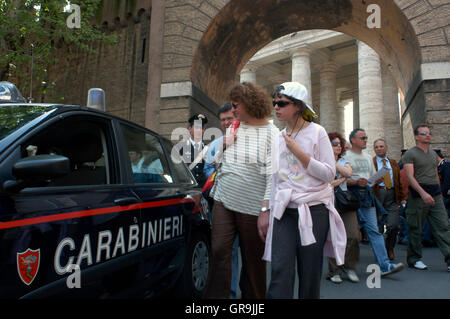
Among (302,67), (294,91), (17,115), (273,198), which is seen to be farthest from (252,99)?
(302,67)

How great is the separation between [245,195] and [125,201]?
90cm

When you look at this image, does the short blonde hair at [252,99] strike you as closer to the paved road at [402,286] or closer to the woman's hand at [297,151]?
the woman's hand at [297,151]

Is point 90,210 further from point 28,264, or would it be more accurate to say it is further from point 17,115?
point 17,115

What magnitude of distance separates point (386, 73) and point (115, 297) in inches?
1003

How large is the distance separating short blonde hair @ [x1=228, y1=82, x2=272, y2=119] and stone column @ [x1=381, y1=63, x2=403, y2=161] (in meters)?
20.5

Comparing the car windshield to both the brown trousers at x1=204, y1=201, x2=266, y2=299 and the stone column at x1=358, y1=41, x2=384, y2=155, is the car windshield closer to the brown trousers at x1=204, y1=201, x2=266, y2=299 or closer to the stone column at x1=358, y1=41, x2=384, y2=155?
the brown trousers at x1=204, y1=201, x2=266, y2=299

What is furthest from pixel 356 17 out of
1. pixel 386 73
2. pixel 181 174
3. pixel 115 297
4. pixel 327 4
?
pixel 386 73

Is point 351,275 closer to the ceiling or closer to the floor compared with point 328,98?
closer to the floor

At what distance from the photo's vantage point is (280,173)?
2.41m

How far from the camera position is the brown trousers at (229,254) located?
2604 mm

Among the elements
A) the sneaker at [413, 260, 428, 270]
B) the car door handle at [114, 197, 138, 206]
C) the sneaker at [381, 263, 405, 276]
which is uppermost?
the car door handle at [114, 197, 138, 206]

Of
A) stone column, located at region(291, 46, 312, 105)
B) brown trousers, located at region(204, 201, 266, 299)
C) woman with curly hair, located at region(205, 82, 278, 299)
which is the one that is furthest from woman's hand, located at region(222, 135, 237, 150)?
stone column, located at region(291, 46, 312, 105)

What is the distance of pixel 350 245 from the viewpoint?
14.5 ft

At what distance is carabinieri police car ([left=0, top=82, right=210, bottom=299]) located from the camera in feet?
5.23
